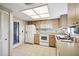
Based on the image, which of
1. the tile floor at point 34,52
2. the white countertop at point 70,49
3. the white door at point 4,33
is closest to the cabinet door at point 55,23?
the tile floor at point 34,52

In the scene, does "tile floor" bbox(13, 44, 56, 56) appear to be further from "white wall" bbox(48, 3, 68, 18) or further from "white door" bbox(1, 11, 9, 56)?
"white wall" bbox(48, 3, 68, 18)

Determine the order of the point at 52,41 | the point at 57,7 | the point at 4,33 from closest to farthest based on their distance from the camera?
the point at 4,33
the point at 57,7
the point at 52,41

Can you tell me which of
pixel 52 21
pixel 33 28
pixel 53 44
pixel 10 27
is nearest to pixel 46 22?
pixel 52 21

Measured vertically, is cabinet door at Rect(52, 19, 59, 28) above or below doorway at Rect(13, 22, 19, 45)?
above

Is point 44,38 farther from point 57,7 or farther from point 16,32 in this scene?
point 57,7

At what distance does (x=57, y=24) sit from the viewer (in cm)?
483

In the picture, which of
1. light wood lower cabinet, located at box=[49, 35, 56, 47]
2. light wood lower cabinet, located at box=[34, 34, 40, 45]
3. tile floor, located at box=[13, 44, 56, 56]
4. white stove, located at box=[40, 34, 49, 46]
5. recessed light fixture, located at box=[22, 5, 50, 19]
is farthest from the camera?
light wood lower cabinet, located at box=[34, 34, 40, 45]

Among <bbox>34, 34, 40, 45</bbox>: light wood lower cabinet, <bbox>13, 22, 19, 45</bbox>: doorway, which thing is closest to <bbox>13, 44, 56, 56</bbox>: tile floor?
<bbox>13, 22, 19, 45</bbox>: doorway

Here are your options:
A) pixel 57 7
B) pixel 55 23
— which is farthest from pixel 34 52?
pixel 55 23

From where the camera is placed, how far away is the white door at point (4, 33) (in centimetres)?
220

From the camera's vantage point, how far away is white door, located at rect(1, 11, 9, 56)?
2.20 meters

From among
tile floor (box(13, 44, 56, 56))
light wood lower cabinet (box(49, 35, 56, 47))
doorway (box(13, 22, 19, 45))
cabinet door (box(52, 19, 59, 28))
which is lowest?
tile floor (box(13, 44, 56, 56))

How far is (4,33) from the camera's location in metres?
2.29

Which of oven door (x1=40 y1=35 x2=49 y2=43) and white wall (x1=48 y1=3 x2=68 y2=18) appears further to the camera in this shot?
oven door (x1=40 y1=35 x2=49 y2=43)
